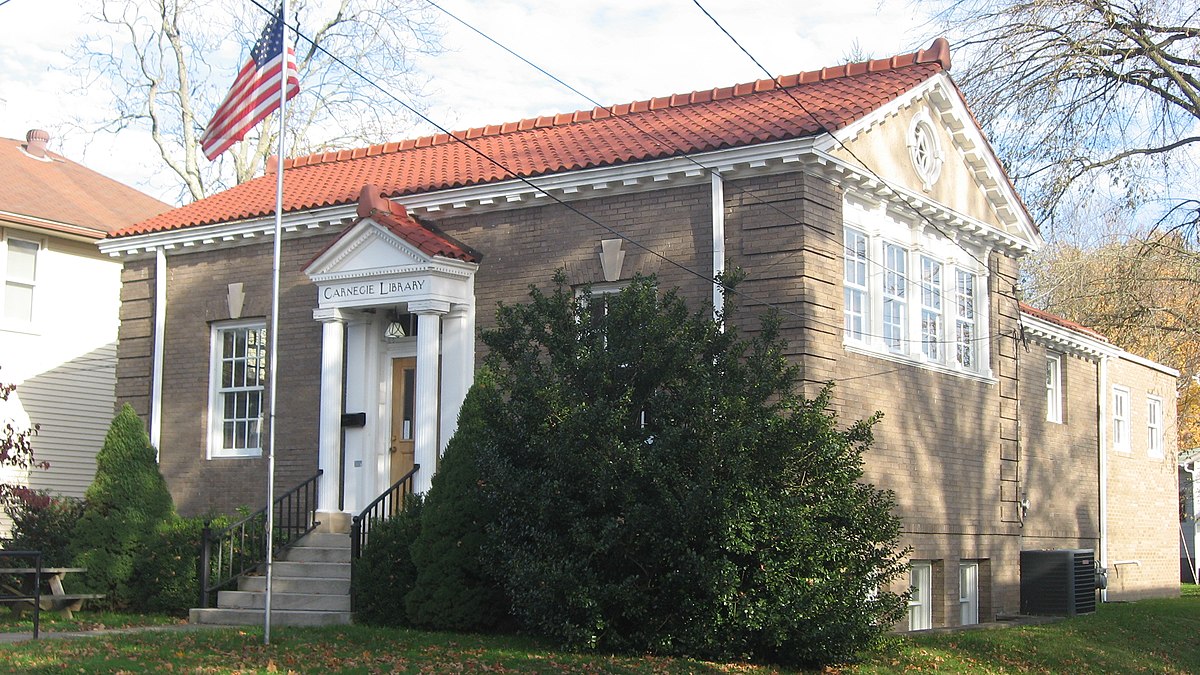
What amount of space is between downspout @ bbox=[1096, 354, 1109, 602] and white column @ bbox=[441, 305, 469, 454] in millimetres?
14692

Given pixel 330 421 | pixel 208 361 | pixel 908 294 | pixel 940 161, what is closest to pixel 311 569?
pixel 330 421

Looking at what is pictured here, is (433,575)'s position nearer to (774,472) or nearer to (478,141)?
(774,472)

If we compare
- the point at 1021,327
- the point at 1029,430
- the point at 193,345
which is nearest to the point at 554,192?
the point at 193,345

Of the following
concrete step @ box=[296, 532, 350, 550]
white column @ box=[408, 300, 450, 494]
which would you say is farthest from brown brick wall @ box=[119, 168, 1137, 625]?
concrete step @ box=[296, 532, 350, 550]

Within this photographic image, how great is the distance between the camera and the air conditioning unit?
20688 mm

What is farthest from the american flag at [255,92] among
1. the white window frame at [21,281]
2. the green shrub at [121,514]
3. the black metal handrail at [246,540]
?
the white window frame at [21,281]

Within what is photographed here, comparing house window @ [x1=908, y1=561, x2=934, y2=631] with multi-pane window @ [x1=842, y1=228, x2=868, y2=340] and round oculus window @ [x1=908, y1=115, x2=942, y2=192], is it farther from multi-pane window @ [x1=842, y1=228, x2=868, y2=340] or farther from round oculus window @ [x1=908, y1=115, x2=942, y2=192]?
round oculus window @ [x1=908, y1=115, x2=942, y2=192]

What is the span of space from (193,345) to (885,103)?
34.3 feet

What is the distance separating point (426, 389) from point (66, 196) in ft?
45.6

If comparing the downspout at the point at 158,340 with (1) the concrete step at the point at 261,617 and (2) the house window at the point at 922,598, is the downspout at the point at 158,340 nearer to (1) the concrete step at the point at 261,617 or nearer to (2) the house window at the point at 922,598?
(1) the concrete step at the point at 261,617

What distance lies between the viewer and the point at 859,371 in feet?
55.4

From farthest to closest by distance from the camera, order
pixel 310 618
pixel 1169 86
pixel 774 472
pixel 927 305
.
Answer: pixel 1169 86 → pixel 927 305 → pixel 310 618 → pixel 774 472

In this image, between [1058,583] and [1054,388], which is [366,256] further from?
[1054,388]

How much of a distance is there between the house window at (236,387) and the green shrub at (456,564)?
19.1 feet
